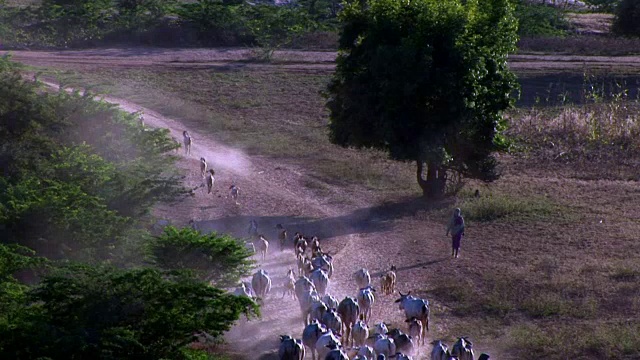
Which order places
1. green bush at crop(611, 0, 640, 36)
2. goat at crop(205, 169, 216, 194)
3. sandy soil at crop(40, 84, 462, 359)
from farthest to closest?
green bush at crop(611, 0, 640, 36)
goat at crop(205, 169, 216, 194)
sandy soil at crop(40, 84, 462, 359)

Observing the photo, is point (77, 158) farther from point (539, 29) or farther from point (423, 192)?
point (539, 29)

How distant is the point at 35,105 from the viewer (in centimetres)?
2480

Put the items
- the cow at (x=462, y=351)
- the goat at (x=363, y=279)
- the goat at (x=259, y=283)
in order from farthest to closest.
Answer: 1. the goat at (x=363, y=279)
2. the goat at (x=259, y=283)
3. the cow at (x=462, y=351)

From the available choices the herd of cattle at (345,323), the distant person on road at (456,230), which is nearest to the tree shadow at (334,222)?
the distant person on road at (456,230)

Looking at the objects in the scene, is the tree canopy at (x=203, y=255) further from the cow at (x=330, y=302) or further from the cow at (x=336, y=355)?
the cow at (x=336, y=355)

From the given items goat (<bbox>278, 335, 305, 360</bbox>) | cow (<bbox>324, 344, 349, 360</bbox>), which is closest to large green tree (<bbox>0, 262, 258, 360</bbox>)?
goat (<bbox>278, 335, 305, 360</bbox>)

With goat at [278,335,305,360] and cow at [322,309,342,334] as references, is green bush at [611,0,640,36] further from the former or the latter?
A: goat at [278,335,305,360]

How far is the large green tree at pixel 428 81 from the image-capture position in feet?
84.7

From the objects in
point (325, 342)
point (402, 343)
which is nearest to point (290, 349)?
point (325, 342)

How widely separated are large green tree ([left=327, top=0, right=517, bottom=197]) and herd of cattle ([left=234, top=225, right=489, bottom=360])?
637cm

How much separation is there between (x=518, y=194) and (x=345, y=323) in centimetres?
1269

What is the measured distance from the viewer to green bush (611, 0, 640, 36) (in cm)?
5025

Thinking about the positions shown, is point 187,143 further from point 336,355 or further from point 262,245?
point 336,355

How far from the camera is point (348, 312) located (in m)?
16.9
